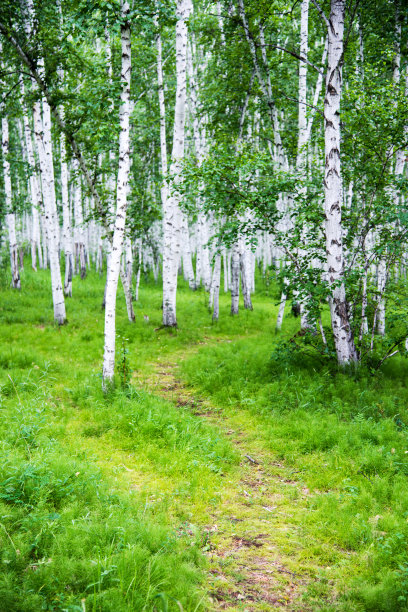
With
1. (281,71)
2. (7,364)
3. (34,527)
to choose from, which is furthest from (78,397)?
(281,71)

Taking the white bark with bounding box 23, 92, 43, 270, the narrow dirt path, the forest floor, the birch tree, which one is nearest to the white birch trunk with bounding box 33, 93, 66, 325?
the white bark with bounding box 23, 92, 43, 270

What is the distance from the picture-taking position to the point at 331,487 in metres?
5.04

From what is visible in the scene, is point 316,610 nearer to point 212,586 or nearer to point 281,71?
point 212,586

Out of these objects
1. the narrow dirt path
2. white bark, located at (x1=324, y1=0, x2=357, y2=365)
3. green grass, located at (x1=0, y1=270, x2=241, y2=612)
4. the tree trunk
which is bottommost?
the narrow dirt path

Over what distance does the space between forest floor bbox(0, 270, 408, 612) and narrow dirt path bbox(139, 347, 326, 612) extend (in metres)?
0.02

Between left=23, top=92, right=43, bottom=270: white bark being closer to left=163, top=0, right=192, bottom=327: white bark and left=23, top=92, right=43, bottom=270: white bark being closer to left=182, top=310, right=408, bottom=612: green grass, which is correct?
left=163, top=0, right=192, bottom=327: white bark

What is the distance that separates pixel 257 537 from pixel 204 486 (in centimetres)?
97

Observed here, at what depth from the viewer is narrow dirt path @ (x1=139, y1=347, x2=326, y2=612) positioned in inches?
135

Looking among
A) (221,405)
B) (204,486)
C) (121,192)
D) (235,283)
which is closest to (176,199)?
(121,192)

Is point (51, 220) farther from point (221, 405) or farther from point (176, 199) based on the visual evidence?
point (221, 405)

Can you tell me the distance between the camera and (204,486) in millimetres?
4973

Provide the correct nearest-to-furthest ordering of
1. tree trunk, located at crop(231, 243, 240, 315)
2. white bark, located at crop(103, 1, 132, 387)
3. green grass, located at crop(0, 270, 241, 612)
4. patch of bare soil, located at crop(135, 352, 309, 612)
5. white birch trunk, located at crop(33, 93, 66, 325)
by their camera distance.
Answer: green grass, located at crop(0, 270, 241, 612) → patch of bare soil, located at crop(135, 352, 309, 612) → white bark, located at crop(103, 1, 132, 387) → white birch trunk, located at crop(33, 93, 66, 325) → tree trunk, located at crop(231, 243, 240, 315)

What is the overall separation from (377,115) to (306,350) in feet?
16.0

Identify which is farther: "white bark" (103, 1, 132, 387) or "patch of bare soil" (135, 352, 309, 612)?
"white bark" (103, 1, 132, 387)
